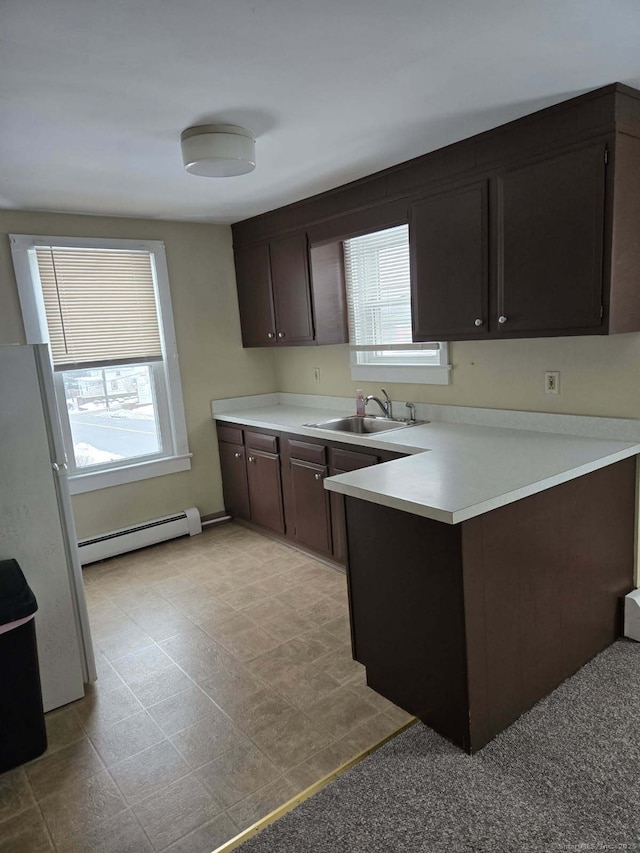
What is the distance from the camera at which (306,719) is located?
2.18 m

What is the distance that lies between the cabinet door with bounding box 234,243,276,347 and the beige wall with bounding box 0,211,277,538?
0.26 feet

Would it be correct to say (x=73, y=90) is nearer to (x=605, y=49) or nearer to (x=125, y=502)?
(x=605, y=49)

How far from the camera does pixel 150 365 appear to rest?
411 cm

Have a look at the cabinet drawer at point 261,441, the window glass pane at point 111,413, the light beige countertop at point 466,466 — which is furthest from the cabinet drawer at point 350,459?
the window glass pane at point 111,413

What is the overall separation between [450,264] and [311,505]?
1.67 metres

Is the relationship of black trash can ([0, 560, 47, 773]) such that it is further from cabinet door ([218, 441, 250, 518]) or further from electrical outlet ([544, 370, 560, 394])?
electrical outlet ([544, 370, 560, 394])

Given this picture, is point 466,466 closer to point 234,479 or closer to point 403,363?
point 403,363

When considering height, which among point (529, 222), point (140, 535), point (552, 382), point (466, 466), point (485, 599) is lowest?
point (140, 535)

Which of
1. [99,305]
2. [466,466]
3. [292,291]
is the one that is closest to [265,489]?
[292,291]

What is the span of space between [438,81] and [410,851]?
97.0 inches

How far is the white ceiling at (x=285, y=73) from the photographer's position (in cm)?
154

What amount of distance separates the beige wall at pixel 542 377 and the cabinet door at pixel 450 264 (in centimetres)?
31

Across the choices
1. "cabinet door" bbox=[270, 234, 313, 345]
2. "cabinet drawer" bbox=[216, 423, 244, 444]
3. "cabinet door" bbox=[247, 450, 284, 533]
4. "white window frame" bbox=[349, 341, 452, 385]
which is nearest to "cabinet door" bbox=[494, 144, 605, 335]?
"white window frame" bbox=[349, 341, 452, 385]

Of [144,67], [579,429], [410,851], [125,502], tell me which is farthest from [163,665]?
[144,67]
